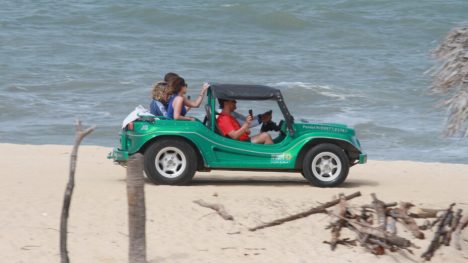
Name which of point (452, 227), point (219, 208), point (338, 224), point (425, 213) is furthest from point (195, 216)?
point (452, 227)

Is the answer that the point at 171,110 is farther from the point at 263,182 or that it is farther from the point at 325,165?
the point at 325,165

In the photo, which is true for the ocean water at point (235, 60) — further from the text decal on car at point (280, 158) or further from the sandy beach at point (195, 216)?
the text decal on car at point (280, 158)

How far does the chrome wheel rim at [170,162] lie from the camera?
12.5m

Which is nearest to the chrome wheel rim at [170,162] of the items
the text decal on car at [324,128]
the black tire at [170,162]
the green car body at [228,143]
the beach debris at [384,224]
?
the black tire at [170,162]

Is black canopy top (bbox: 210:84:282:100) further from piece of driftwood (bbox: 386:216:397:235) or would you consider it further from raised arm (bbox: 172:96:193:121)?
piece of driftwood (bbox: 386:216:397:235)

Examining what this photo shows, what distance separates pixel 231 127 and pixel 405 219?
253 centimetres

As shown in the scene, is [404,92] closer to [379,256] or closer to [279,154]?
[279,154]

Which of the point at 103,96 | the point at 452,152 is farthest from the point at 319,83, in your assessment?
the point at 452,152

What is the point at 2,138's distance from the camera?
2070cm

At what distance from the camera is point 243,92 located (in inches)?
503

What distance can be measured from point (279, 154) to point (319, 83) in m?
16.2

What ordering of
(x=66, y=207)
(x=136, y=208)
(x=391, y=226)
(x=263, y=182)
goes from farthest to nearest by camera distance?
(x=263, y=182), (x=391, y=226), (x=136, y=208), (x=66, y=207)

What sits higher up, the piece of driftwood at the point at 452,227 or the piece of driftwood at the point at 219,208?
the piece of driftwood at the point at 219,208

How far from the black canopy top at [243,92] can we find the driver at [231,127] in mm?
151
